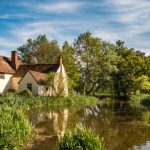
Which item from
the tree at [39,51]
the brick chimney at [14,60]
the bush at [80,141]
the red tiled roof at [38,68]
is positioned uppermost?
the tree at [39,51]

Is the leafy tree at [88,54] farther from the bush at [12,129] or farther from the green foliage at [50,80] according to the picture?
the bush at [12,129]

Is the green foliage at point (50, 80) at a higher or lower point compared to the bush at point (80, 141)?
higher

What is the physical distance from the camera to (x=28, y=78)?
51.7 meters

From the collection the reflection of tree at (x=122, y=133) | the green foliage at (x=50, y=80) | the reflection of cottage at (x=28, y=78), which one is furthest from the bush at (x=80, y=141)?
the reflection of cottage at (x=28, y=78)

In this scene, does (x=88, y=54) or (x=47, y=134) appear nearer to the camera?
(x=47, y=134)

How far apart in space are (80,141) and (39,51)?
241 ft

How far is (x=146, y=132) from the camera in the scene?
2441 cm

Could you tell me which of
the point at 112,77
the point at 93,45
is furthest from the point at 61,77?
the point at 112,77

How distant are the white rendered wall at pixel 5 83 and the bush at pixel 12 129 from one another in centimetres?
3387

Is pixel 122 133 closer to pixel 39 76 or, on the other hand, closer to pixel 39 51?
pixel 39 76

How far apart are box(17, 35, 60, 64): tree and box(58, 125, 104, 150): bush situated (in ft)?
228

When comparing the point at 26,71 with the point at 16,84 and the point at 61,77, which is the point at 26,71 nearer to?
the point at 16,84

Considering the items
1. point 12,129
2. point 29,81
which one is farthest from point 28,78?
point 12,129

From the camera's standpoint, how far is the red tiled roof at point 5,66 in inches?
2066
